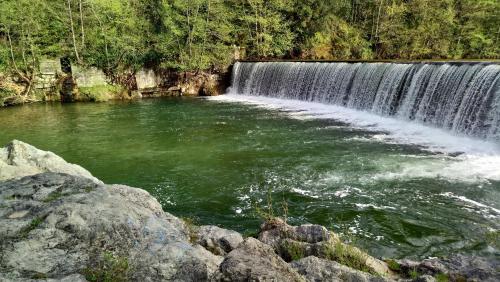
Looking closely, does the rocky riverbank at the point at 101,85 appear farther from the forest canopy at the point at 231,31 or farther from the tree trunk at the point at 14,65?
the forest canopy at the point at 231,31

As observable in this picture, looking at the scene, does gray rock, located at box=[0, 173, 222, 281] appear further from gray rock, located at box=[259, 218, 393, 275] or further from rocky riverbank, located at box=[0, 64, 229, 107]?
rocky riverbank, located at box=[0, 64, 229, 107]

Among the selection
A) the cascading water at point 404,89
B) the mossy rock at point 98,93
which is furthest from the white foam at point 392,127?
the mossy rock at point 98,93

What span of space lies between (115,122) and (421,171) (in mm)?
12416

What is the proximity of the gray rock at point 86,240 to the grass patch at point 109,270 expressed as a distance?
0.01 m

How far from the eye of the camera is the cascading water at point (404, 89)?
1250 cm

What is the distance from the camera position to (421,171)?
30.0 ft

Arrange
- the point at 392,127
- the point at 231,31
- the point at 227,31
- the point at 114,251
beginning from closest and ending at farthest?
the point at 114,251 → the point at 392,127 → the point at 227,31 → the point at 231,31

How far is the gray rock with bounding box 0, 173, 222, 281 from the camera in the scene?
8.60 ft

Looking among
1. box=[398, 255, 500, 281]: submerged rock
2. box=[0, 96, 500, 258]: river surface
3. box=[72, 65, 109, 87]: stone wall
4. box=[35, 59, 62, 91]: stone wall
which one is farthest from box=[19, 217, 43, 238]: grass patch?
box=[35, 59, 62, 91]: stone wall

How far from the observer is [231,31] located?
27875 millimetres

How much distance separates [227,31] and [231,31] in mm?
879

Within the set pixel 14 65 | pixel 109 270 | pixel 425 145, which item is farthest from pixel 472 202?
pixel 14 65

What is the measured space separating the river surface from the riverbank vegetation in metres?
8.16

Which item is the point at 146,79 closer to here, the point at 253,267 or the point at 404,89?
the point at 404,89
